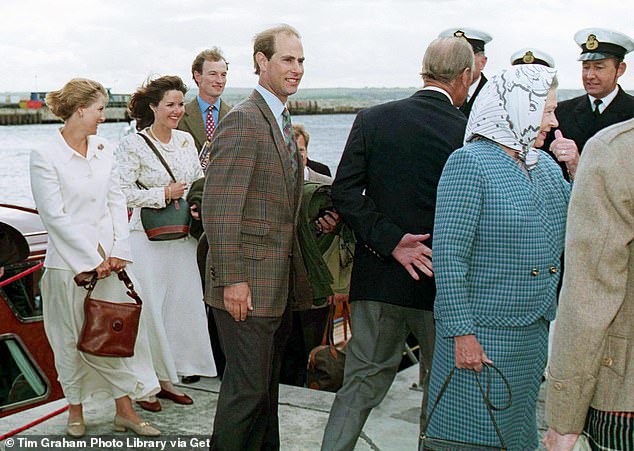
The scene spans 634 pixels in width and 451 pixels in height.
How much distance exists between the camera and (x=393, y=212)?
12.3 ft

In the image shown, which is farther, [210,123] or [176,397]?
[210,123]

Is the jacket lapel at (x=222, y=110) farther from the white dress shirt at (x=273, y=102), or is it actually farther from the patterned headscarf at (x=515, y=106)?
the patterned headscarf at (x=515, y=106)

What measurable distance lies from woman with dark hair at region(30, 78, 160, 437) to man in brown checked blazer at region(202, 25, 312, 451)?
0.91 meters

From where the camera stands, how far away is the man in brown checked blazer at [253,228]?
3.65 meters

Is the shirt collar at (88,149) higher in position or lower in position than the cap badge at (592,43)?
lower

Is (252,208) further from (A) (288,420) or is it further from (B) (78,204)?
(A) (288,420)

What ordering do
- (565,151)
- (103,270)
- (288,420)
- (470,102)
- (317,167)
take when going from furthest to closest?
(317,167) < (470,102) < (288,420) < (565,151) < (103,270)

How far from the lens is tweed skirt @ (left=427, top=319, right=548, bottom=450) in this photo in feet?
10.4

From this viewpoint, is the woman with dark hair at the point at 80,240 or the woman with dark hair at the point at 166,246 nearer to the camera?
the woman with dark hair at the point at 80,240

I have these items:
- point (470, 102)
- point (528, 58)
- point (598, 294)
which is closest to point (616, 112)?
point (528, 58)

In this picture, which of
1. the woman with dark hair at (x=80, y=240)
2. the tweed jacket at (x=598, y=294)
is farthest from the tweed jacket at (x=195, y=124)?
the tweed jacket at (x=598, y=294)

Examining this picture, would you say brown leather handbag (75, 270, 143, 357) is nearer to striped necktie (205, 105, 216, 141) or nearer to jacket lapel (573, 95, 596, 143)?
striped necktie (205, 105, 216, 141)

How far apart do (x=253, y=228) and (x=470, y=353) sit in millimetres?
1114

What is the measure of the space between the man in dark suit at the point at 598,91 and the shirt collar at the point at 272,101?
232 cm
